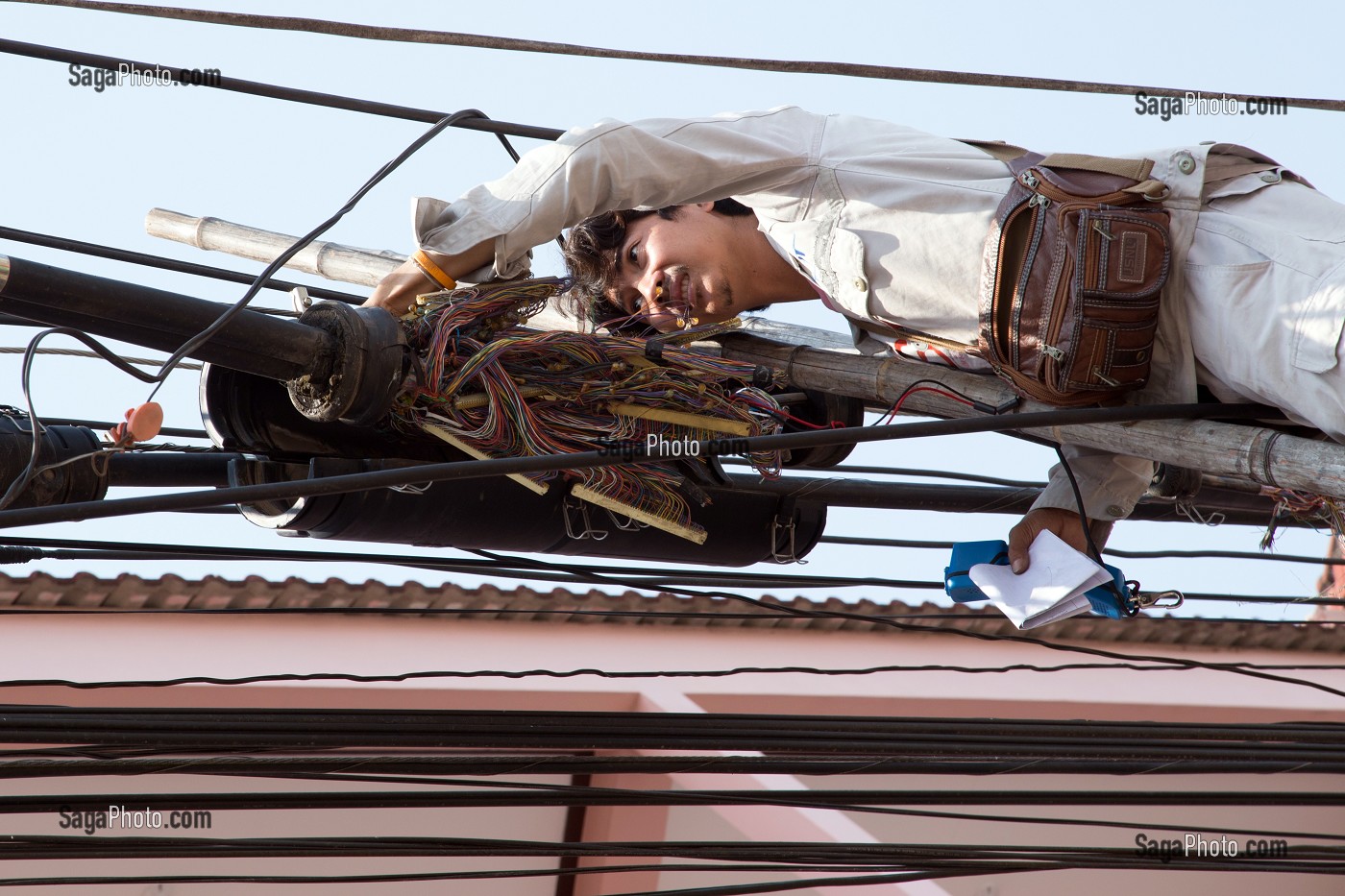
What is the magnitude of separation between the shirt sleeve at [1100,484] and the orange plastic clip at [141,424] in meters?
1.72

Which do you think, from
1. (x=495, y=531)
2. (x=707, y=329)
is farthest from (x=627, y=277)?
(x=495, y=531)

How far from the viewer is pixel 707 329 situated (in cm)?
269

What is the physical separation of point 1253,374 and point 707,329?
1069 mm

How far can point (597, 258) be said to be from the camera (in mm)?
2838

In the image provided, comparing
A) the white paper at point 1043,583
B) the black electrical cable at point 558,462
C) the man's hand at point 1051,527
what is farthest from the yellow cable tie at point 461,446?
the man's hand at point 1051,527

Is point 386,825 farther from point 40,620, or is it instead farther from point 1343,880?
point 1343,880

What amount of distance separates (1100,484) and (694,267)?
96cm

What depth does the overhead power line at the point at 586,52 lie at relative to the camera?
214 cm

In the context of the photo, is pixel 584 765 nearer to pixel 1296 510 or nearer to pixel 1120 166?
pixel 1120 166

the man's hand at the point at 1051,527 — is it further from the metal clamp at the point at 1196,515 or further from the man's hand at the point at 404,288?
the man's hand at the point at 404,288

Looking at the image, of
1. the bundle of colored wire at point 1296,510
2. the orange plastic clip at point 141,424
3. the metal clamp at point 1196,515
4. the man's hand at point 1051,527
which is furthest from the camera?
the metal clamp at point 1196,515

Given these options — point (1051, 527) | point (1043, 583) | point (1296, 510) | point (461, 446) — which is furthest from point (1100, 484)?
point (461, 446)

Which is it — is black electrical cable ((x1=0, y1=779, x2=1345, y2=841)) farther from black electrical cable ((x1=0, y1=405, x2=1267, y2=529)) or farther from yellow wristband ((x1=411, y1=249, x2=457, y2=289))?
yellow wristband ((x1=411, y1=249, x2=457, y2=289))

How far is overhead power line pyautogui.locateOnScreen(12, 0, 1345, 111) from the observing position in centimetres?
214
